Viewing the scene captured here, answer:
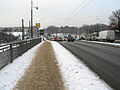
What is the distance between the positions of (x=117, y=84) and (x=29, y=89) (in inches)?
116

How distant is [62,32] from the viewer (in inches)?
5389

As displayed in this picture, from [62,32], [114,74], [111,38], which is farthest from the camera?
[62,32]

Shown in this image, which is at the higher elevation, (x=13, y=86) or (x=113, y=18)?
(x=113, y=18)

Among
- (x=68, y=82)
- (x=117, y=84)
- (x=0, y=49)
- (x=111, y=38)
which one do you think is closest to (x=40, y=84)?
(x=68, y=82)

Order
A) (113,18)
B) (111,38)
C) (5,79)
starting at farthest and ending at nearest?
(113,18)
(111,38)
(5,79)

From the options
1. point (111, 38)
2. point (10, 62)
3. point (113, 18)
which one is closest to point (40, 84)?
point (10, 62)

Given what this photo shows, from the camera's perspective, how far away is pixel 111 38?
41.6 meters

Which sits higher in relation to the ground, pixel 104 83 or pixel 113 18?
pixel 113 18

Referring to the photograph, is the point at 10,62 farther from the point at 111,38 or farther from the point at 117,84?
the point at 111,38

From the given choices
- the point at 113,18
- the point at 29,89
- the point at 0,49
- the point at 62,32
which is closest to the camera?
the point at 29,89

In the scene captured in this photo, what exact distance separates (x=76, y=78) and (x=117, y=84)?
148 cm

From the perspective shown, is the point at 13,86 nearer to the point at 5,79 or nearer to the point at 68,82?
the point at 5,79

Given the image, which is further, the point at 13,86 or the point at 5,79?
the point at 5,79

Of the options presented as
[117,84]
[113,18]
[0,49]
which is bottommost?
[117,84]
